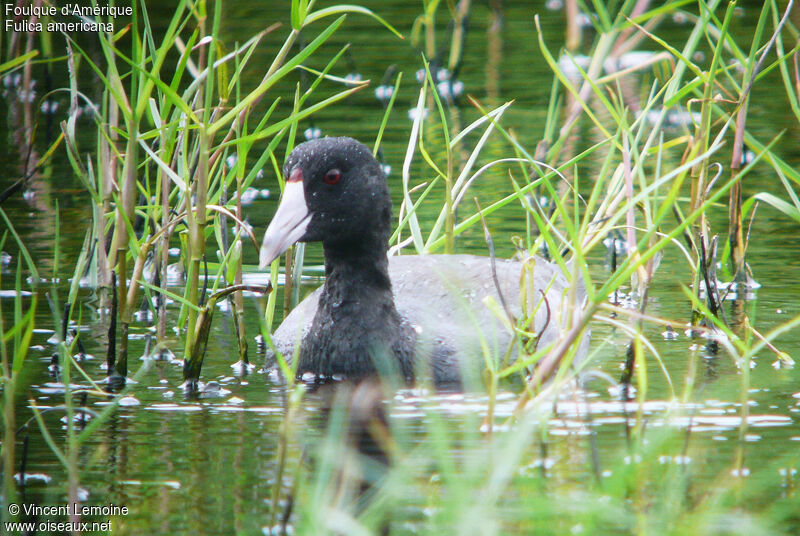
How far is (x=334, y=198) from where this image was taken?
4.47m

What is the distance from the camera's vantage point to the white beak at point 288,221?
424 cm

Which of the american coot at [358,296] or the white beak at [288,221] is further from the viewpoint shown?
the american coot at [358,296]

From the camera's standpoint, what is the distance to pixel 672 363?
4.40 m

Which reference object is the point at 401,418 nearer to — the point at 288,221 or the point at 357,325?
the point at 357,325

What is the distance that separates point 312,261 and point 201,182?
237 centimetres

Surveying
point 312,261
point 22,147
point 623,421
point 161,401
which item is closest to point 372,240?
point 161,401

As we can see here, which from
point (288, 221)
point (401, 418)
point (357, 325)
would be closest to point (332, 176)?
point (288, 221)

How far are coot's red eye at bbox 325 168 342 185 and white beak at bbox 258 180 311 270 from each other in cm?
10

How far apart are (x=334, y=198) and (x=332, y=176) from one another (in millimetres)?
81

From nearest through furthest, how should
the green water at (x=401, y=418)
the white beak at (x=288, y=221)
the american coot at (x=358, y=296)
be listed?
the green water at (x=401, y=418)
the white beak at (x=288, y=221)
the american coot at (x=358, y=296)

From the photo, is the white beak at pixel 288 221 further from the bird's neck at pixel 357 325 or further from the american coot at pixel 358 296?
the bird's neck at pixel 357 325

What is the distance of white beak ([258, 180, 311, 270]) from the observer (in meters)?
4.24

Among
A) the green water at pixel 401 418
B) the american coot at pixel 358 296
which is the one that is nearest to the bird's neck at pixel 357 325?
the american coot at pixel 358 296

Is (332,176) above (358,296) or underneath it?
above
